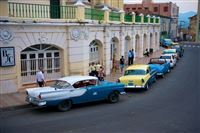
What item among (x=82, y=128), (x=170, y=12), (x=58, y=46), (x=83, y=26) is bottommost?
(x=82, y=128)

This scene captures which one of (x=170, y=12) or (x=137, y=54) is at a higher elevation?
(x=170, y=12)

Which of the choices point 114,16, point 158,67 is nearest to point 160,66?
point 158,67

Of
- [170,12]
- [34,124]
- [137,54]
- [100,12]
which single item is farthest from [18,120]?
[170,12]

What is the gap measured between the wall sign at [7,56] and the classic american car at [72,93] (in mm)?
3083

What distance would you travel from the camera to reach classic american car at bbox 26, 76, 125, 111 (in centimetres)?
1284

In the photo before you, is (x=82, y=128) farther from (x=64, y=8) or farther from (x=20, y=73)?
(x=64, y=8)

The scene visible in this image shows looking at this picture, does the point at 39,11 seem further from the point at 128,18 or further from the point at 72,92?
the point at 128,18

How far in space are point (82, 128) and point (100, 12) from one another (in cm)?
1389

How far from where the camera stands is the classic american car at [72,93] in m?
12.8

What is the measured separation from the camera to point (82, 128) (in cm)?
1088

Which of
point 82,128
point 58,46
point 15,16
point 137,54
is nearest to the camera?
point 82,128

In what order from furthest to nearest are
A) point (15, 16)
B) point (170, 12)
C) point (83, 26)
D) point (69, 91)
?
point (170, 12)
point (83, 26)
point (15, 16)
point (69, 91)

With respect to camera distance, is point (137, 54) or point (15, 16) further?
point (137, 54)

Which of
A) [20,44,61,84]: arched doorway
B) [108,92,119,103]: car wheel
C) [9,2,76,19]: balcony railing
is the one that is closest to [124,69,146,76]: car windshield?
[108,92,119,103]: car wheel
